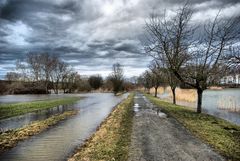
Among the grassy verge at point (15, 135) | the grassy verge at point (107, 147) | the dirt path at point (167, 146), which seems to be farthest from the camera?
the grassy verge at point (15, 135)

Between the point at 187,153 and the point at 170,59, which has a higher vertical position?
the point at 170,59

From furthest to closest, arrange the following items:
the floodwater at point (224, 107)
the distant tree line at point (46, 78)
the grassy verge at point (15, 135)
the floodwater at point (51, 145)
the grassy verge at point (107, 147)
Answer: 1. the distant tree line at point (46, 78)
2. the floodwater at point (224, 107)
3. the grassy verge at point (15, 135)
4. the floodwater at point (51, 145)
5. the grassy verge at point (107, 147)

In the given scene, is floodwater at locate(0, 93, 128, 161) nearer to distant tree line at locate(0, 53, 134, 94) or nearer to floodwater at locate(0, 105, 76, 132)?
floodwater at locate(0, 105, 76, 132)

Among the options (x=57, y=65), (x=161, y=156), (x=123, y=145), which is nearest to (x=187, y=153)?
(x=161, y=156)

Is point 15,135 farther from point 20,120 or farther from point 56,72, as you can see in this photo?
point 56,72

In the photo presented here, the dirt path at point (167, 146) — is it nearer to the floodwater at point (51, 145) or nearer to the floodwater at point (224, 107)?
the floodwater at point (51, 145)

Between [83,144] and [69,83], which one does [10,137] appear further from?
[69,83]

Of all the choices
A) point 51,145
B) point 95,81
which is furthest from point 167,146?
point 95,81

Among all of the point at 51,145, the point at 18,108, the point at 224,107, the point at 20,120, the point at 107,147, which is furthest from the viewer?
the point at 224,107


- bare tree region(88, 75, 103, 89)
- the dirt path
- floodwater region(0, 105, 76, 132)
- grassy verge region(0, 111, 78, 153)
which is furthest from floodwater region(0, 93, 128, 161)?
bare tree region(88, 75, 103, 89)

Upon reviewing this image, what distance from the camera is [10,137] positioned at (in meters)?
13.0

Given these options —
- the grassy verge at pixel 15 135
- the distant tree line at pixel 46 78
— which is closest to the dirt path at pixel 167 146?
the grassy verge at pixel 15 135

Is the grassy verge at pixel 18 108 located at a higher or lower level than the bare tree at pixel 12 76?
lower

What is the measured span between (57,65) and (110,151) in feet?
301
